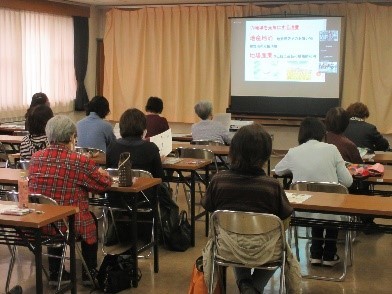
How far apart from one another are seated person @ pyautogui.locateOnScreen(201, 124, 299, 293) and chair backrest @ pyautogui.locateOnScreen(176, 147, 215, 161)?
248 cm

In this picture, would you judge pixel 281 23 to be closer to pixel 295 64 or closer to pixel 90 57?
pixel 295 64

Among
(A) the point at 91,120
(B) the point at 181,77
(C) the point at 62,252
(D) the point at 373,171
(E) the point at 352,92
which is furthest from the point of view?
(B) the point at 181,77

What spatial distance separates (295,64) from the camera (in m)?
9.64

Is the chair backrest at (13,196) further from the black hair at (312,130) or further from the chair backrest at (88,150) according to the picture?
the black hair at (312,130)

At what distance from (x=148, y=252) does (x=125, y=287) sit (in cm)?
82

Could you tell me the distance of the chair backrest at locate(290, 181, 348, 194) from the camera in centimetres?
410

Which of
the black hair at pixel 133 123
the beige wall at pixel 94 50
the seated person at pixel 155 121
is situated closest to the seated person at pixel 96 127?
the seated person at pixel 155 121

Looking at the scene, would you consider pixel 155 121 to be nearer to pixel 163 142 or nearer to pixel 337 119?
pixel 163 142

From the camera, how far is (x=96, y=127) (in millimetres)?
5883

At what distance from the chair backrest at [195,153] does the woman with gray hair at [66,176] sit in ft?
6.20

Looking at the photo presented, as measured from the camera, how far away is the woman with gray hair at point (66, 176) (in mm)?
3807

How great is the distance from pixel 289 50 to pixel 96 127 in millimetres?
4664

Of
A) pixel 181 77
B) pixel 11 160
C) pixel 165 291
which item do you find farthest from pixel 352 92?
pixel 165 291

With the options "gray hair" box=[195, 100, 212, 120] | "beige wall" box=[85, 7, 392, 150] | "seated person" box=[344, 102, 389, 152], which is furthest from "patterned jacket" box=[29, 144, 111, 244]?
"beige wall" box=[85, 7, 392, 150]
